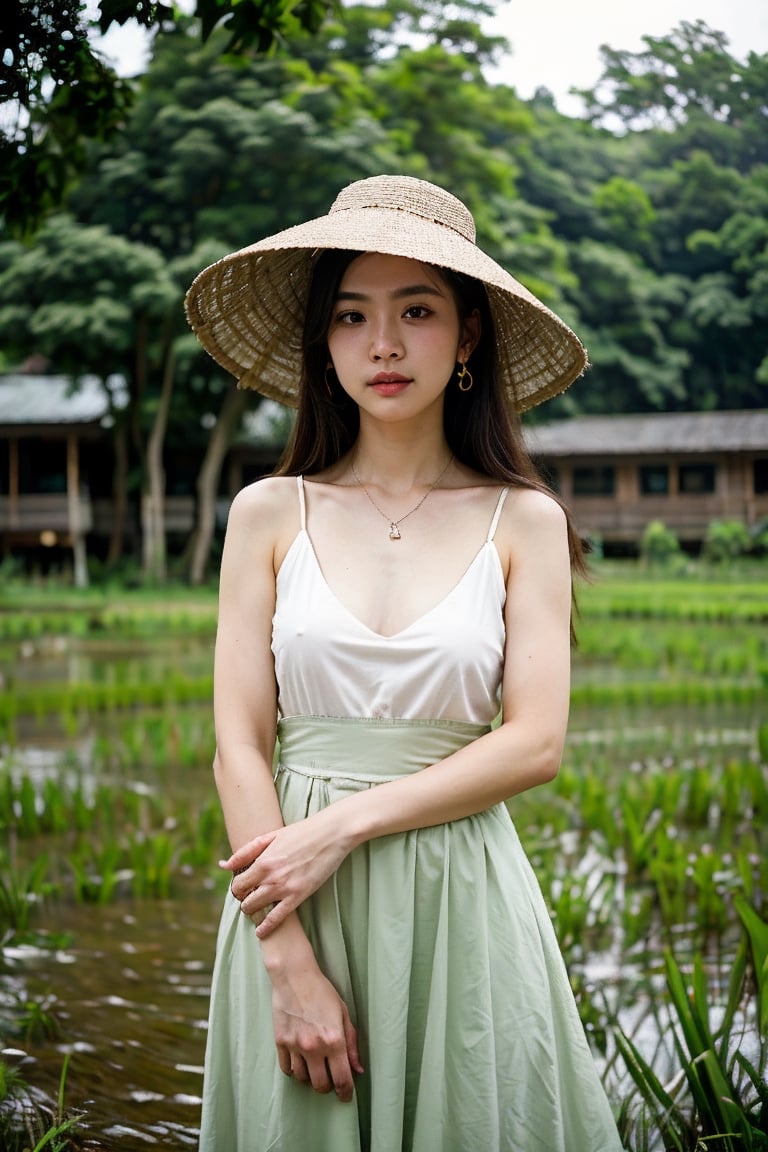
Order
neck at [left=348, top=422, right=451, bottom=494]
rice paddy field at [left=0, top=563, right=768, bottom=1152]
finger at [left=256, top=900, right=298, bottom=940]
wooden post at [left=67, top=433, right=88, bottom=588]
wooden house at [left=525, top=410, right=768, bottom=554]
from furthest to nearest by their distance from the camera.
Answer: wooden post at [left=67, top=433, right=88, bottom=588] → wooden house at [left=525, top=410, right=768, bottom=554] → rice paddy field at [left=0, top=563, right=768, bottom=1152] → neck at [left=348, top=422, right=451, bottom=494] → finger at [left=256, top=900, right=298, bottom=940]

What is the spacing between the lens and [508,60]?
697cm

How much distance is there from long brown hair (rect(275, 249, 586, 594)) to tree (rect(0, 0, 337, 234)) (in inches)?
22.4

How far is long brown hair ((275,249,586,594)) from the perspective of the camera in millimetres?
1501

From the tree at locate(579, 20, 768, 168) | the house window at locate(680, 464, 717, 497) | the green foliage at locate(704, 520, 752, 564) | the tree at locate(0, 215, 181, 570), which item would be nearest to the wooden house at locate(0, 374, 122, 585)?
the tree at locate(0, 215, 181, 570)

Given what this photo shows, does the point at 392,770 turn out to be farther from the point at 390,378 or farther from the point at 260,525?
the point at 390,378

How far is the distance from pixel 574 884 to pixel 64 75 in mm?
2275

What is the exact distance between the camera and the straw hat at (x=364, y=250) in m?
1.38

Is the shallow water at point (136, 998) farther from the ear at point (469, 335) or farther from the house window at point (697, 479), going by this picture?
the house window at point (697, 479)

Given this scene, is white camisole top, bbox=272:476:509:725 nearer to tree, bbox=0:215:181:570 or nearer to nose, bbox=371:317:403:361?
nose, bbox=371:317:403:361

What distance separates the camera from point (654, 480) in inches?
316

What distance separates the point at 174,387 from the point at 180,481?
3.33 feet

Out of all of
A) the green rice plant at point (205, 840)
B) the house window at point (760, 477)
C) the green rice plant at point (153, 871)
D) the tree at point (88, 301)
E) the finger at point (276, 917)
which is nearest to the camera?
the finger at point (276, 917)

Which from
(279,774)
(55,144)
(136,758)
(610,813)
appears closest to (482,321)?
(279,774)

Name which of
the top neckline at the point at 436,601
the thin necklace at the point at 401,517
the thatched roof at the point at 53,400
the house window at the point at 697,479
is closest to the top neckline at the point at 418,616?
the top neckline at the point at 436,601
